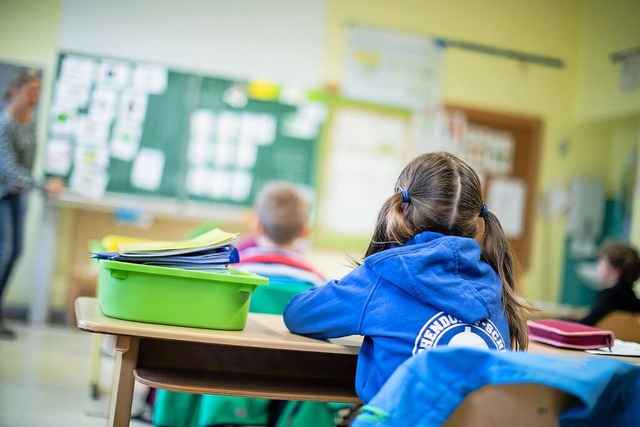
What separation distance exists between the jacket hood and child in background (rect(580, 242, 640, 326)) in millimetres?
1601

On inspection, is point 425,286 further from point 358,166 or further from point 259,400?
point 358,166

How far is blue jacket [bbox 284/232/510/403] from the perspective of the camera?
1535 mm

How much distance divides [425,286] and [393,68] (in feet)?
16.1

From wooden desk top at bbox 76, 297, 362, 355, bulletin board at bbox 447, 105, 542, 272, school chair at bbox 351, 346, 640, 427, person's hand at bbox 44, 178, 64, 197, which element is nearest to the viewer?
school chair at bbox 351, 346, 640, 427

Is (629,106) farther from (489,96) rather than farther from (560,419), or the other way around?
(560,419)

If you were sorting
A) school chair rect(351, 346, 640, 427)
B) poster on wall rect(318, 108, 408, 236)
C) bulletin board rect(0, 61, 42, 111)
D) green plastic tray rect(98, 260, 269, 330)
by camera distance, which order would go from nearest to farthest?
school chair rect(351, 346, 640, 427) < green plastic tray rect(98, 260, 269, 330) < bulletin board rect(0, 61, 42, 111) < poster on wall rect(318, 108, 408, 236)

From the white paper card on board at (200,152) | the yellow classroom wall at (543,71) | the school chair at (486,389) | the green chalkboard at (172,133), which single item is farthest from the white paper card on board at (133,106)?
the school chair at (486,389)

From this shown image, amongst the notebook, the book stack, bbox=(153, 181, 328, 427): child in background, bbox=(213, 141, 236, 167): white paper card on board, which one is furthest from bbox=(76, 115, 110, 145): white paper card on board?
the notebook

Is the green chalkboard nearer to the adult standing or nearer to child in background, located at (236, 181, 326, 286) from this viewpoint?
the adult standing

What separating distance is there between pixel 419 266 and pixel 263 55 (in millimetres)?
4642

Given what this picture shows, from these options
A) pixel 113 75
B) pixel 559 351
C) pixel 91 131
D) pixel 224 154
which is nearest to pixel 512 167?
pixel 224 154

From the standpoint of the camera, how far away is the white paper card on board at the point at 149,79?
18.3ft

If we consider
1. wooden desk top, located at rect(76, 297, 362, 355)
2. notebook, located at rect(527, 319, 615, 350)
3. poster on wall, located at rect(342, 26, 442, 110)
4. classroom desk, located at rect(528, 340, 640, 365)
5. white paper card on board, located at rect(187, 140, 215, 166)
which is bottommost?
wooden desk top, located at rect(76, 297, 362, 355)

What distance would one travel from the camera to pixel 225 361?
1.97 meters
